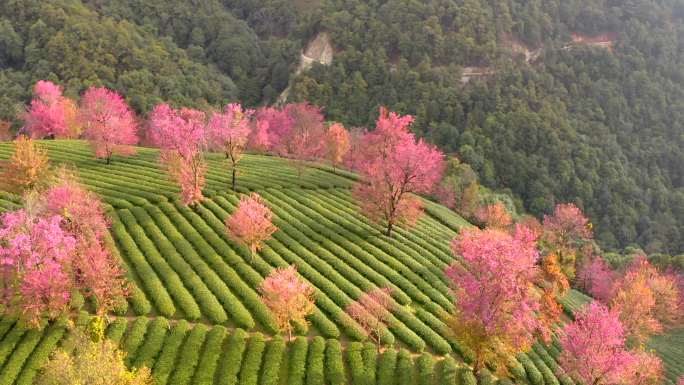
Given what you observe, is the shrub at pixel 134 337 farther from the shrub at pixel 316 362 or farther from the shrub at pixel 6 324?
the shrub at pixel 316 362

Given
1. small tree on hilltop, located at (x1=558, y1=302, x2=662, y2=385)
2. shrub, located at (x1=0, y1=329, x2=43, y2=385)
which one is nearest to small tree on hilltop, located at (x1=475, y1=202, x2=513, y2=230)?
small tree on hilltop, located at (x1=558, y1=302, x2=662, y2=385)

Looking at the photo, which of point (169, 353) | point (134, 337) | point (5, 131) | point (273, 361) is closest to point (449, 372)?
point (273, 361)

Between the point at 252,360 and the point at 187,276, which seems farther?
the point at 187,276

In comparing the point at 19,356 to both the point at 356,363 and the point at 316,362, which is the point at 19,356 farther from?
the point at 356,363

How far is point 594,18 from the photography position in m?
163

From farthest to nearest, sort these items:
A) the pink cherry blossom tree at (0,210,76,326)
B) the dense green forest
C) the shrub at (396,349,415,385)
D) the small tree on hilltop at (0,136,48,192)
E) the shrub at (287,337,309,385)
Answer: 1. the dense green forest
2. the small tree on hilltop at (0,136,48,192)
3. the shrub at (396,349,415,385)
4. the shrub at (287,337,309,385)
5. the pink cherry blossom tree at (0,210,76,326)

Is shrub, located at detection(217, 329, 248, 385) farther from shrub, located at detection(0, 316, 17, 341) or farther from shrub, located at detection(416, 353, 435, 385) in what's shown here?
shrub, located at detection(0, 316, 17, 341)

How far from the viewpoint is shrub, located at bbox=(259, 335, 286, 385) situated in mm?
41219

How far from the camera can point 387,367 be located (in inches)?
1734

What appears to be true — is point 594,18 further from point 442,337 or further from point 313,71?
point 442,337

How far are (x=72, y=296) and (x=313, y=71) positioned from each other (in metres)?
122

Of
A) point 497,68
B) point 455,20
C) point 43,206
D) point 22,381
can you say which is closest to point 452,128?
point 497,68

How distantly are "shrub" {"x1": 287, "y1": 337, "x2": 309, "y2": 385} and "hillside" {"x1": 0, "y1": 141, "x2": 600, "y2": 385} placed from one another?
0.11 m

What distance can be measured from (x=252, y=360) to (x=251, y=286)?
1112cm
